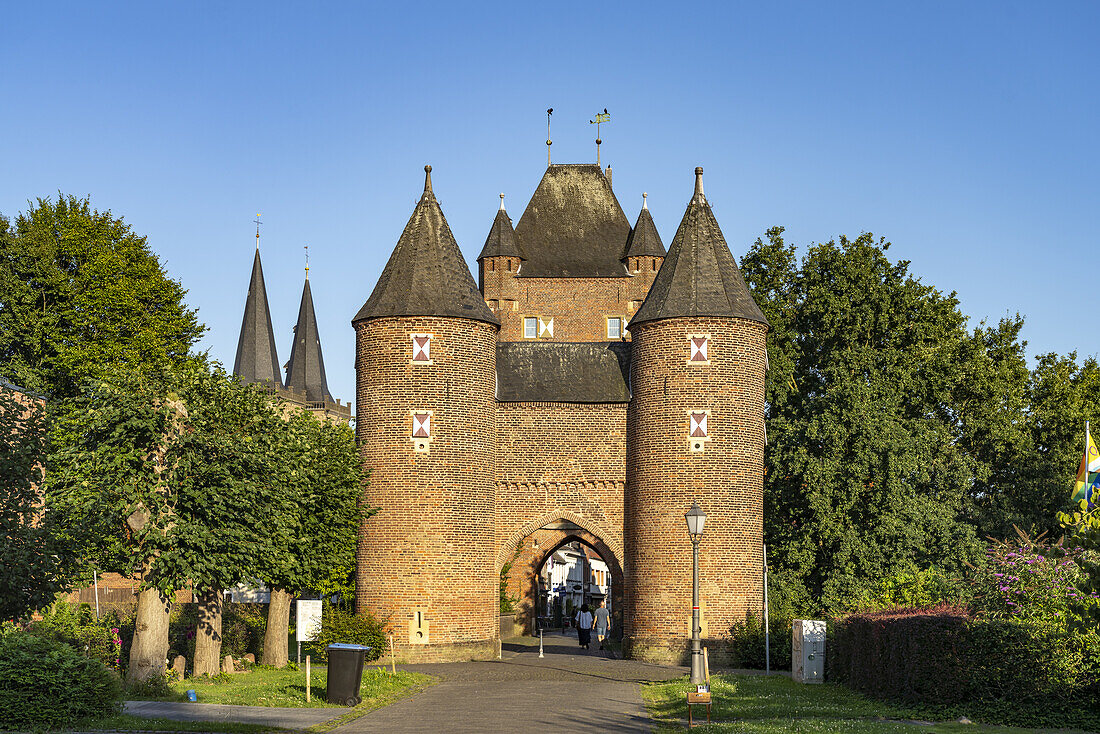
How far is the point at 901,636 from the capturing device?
20031mm

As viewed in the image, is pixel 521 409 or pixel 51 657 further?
pixel 521 409

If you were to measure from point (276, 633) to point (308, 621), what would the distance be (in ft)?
16.1

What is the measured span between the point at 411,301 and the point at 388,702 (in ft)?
46.2

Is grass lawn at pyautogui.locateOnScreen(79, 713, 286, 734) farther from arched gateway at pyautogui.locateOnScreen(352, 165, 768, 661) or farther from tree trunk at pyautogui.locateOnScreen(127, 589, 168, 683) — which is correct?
arched gateway at pyautogui.locateOnScreen(352, 165, 768, 661)

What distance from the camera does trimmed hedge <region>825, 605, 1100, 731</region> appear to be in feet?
57.8

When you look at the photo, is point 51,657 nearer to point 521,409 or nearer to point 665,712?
point 665,712

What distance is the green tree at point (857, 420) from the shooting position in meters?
35.4

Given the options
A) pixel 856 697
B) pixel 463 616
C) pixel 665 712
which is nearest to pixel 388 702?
pixel 665 712

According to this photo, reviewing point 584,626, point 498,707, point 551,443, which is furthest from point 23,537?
point 584,626

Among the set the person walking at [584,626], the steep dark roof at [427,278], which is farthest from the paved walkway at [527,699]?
the steep dark roof at [427,278]

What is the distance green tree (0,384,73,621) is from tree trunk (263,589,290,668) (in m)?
9.38

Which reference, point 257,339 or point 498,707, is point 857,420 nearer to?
point 498,707

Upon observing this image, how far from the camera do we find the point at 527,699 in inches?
856

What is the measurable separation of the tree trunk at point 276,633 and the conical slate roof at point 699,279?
12268mm
